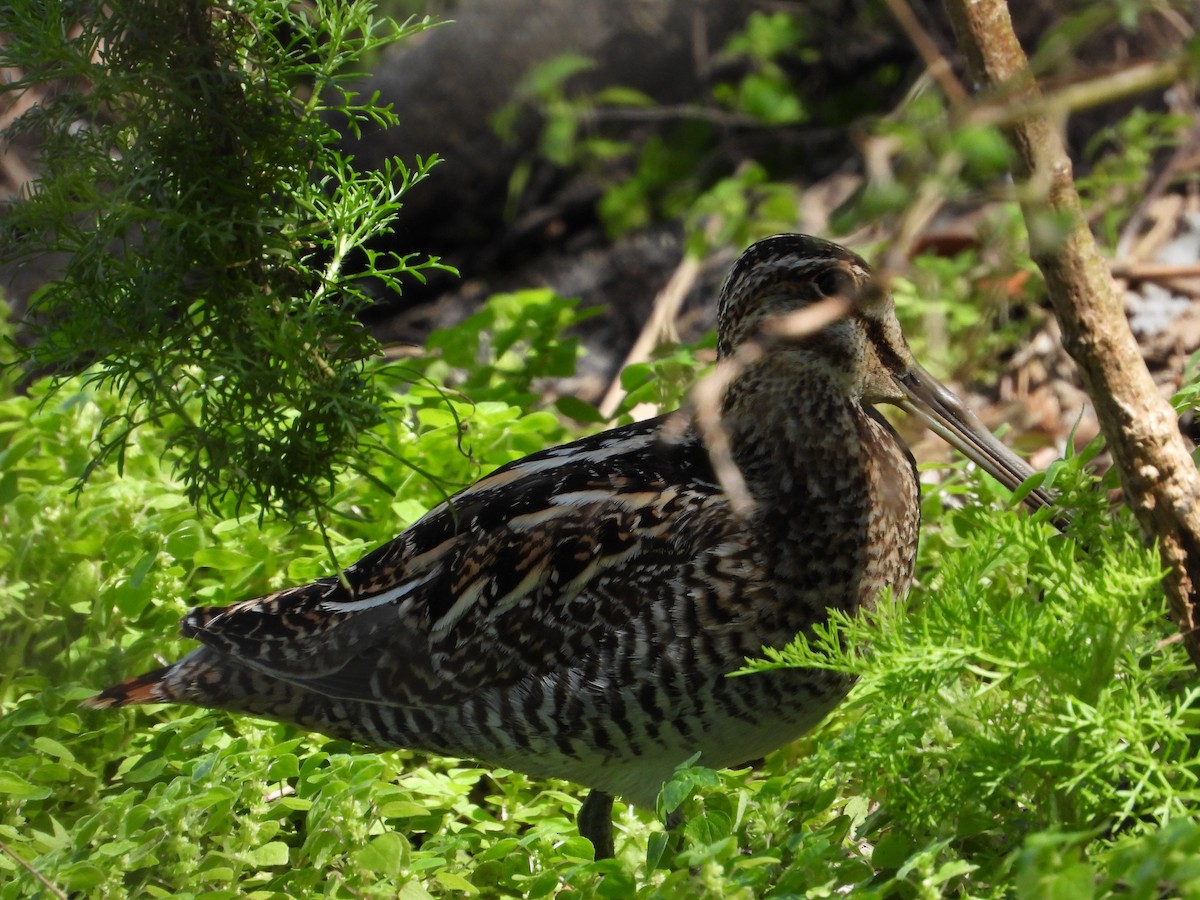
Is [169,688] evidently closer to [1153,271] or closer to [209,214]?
[209,214]

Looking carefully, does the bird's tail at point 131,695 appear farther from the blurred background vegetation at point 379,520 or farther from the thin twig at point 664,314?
the thin twig at point 664,314

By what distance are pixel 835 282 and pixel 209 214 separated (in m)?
1.21

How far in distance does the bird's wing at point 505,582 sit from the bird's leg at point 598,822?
33 centimetres

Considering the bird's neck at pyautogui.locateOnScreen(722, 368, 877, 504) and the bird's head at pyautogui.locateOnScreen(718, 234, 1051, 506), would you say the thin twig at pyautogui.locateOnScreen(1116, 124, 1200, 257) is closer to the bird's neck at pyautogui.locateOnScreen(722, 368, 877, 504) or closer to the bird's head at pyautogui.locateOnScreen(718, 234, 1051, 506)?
the bird's head at pyautogui.locateOnScreen(718, 234, 1051, 506)

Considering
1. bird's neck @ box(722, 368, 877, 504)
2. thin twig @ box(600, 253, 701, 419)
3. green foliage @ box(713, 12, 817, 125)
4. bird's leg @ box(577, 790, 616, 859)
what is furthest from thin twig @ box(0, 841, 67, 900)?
green foliage @ box(713, 12, 817, 125)

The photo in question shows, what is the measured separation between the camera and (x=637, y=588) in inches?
105

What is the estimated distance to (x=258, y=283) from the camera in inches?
103

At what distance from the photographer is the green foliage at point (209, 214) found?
97.0 inches

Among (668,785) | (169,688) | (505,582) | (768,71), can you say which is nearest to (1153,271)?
(768,71)

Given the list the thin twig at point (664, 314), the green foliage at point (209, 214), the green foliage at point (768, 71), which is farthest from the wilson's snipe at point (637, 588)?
the green foliage at point (768, 71)

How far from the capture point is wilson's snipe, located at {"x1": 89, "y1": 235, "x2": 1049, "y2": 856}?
2.61 m

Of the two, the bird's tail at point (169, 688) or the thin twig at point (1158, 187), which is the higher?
the thin twig at point (1158, 187)

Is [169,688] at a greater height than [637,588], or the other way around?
[637,588]

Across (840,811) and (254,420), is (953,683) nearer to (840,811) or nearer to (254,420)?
(840,811)
